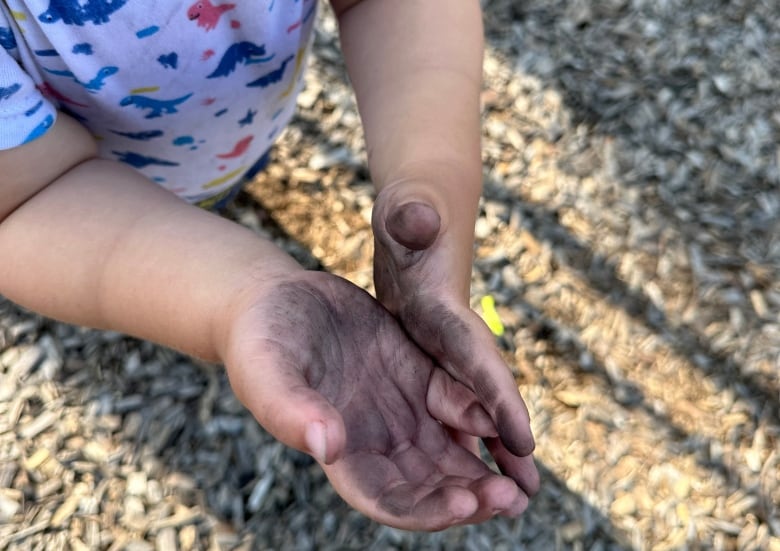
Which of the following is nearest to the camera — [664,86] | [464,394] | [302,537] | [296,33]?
[464,394]

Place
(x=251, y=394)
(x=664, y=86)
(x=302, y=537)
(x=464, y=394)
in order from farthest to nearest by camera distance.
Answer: (x=664, y=86), (x=302, y=537), (x=464, y=394), (x=251, y=394)

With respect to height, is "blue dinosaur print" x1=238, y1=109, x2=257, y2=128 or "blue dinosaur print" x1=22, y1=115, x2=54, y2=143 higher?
"blue dinosaur print" x1=22, y1=115, x2=54, y2=143

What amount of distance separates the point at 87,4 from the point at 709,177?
4.40 feet

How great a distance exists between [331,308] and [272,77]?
0.47 m

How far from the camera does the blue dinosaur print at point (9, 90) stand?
0.78 meters

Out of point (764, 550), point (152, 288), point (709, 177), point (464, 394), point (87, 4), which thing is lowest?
point (764, 550)

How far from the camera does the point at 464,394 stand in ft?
2.52

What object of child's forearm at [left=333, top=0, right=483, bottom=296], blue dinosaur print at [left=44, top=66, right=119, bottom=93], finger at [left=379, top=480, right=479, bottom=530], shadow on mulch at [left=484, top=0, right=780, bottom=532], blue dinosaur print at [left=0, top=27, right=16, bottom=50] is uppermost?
blue dinosaur print at [left=0, top=27, right=16, bottom=50]

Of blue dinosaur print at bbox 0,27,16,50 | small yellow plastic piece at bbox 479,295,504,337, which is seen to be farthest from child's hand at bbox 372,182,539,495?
small yellow plastic piece at bbox 479,295,504,337

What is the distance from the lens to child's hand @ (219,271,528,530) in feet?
2.08

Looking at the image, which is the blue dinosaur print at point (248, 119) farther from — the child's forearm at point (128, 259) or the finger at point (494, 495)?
the finger at point (494, 495)

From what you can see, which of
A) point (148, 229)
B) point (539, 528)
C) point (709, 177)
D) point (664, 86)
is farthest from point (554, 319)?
point (148, 229)

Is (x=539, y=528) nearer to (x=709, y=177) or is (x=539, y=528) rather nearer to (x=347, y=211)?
(x=347, y=211)

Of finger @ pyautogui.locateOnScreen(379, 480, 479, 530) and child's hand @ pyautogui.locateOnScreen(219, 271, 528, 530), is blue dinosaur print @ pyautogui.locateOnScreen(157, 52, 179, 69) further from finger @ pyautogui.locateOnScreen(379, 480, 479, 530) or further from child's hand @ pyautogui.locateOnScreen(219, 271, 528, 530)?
finger @ pyautogui.locateOnScreen(379, 480, 479, 530)
